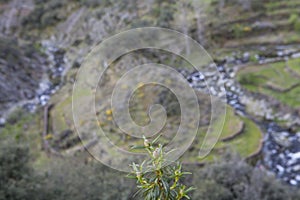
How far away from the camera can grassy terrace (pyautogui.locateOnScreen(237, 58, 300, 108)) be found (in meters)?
18.8

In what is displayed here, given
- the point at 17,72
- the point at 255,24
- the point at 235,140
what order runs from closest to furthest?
the point at 235,140 < the point at 17,72 < the point at 255,24

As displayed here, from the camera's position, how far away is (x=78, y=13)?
1216 inches

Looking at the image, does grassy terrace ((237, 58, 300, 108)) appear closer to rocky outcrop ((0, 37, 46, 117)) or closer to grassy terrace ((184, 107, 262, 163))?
grassy terrace ((184, 107, 262, 163))

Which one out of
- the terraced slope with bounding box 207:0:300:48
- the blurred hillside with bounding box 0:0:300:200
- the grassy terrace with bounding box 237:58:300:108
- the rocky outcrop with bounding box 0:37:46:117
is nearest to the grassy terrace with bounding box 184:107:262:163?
the blurred hillside with bounding box 0:0:300:200

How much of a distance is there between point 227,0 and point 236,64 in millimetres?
7026

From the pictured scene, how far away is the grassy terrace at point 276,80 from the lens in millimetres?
18828

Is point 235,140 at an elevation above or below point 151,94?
below

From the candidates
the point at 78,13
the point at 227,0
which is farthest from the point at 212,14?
the point at 78,13

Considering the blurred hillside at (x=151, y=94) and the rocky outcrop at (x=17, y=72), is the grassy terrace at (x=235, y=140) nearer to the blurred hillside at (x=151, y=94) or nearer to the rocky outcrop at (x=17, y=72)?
the blurred hillside at (x=151, y=94)

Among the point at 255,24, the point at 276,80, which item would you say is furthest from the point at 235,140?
the point at 255,24

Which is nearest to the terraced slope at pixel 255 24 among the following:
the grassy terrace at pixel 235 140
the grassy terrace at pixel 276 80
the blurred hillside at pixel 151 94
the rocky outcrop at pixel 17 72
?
the blurred hillside at pixel 151 94

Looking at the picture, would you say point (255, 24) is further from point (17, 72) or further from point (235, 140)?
point (17, 72)

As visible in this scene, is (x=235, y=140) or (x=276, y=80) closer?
(x=235, y=140)

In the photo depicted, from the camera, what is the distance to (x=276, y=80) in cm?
1998
